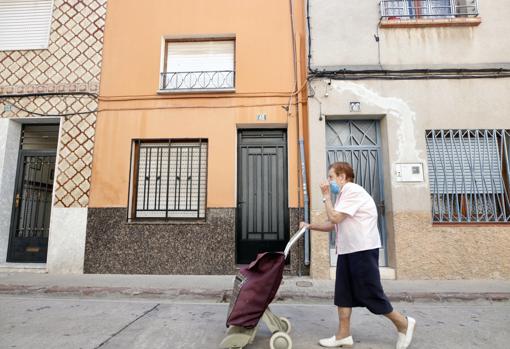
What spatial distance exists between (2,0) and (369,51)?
27.3ft

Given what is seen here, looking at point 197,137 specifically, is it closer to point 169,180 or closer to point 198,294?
point 169,180

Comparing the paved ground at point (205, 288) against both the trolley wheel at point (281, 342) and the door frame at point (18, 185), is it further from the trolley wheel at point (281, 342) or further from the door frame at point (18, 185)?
the trolley wheel at point (281, 342)

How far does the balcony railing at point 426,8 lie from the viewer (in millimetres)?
6879

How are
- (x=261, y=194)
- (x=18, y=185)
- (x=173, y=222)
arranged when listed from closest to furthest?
1. (x=173, y=222)
2. (x=261, y=194)
3. (x=18, y=185)

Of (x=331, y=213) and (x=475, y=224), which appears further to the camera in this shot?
(x=475, y=224)

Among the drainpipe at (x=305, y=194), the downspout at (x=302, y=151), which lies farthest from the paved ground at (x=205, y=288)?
the downspout at (x=302, y=151)

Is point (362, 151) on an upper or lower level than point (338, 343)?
upper

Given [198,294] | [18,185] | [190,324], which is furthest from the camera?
[18,185]

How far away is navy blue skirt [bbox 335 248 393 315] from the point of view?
115 inches

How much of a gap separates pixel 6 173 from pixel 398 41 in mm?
8671

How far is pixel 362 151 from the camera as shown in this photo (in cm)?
676

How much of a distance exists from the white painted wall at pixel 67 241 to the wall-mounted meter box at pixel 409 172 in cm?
618

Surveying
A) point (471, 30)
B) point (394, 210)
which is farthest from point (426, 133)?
point (471, 30)

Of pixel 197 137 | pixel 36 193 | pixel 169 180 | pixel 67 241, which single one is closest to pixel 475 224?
pixel 197 137
